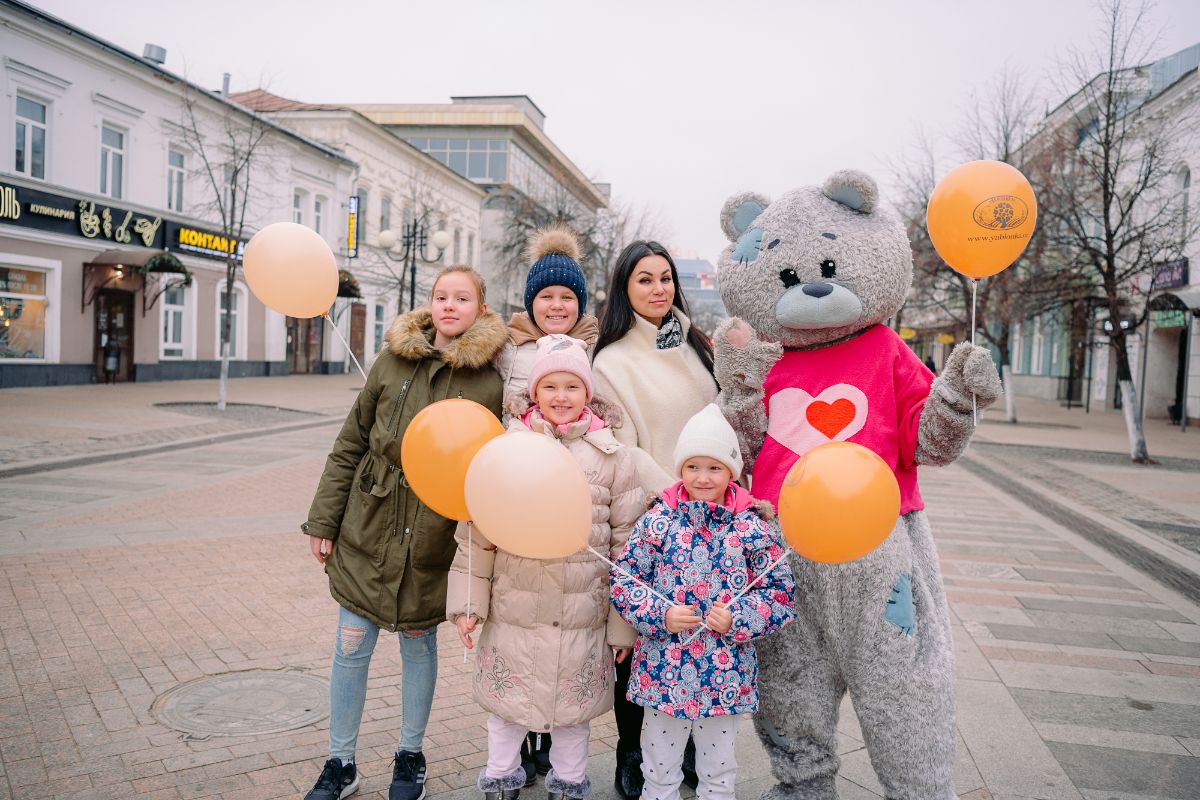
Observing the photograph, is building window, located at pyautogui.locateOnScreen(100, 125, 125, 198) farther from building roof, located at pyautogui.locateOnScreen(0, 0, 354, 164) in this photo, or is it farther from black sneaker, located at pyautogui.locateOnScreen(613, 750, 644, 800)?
black sneaker, located at pyautogui.locateOnScreen(613, 750, 644, 800)

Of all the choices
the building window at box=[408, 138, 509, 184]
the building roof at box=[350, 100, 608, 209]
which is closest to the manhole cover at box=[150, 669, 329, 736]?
the building roof at box=[350, 100, 608, 209]

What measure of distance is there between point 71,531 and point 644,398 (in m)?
5.68

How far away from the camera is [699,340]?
3467mm

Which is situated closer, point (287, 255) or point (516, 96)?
point (287, 255)

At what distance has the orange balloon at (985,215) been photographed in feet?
9.03

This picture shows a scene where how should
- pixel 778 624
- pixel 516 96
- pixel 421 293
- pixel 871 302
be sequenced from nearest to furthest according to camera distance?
pixel 778 624
pixel 871 302
pixel 421 293
pixel 516 96

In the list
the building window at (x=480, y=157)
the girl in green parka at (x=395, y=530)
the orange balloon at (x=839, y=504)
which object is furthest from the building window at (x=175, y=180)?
the building window at (x=480, y=157)

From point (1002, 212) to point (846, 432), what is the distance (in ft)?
2.86

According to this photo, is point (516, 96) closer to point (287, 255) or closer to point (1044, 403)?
point (1044, 403)

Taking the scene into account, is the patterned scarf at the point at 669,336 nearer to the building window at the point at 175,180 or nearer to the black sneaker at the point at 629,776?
the black sneaker at the point at 629,776

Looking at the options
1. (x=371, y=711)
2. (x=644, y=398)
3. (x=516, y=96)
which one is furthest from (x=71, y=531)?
(x=516, y=96)

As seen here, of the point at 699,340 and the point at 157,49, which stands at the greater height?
the point at 157,49

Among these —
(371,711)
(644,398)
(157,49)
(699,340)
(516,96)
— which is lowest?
(371,711)

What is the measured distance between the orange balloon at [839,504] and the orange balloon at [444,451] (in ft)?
3.26
